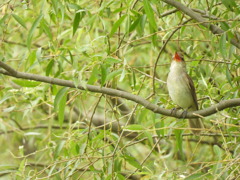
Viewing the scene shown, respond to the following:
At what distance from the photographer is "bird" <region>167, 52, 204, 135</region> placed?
4.37m

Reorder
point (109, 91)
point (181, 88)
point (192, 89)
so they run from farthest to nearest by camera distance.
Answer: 1. point (181, 88)
2. point (192, 89)
3. point (109, 91)

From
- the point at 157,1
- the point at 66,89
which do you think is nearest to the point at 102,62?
the point at 66,89

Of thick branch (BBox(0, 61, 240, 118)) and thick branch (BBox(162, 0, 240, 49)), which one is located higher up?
thick branch (BBox(162, 0, 240, 49))

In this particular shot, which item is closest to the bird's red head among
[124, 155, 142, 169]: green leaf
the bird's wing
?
the bird's wing

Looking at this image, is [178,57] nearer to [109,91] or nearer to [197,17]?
[197,17]

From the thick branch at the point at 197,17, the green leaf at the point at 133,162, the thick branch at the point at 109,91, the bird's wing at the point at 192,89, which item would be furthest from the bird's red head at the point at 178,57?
the green leaf at the point at 133,162

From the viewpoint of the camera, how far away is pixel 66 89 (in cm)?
325

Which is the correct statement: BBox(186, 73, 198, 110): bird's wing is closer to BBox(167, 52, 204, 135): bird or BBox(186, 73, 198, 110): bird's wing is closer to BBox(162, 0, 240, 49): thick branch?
BBox(167, 52, 204, 135): bird

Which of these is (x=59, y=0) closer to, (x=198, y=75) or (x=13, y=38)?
(x=198, y=75)

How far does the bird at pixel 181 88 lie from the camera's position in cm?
437

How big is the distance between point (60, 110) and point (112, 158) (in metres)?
0.48

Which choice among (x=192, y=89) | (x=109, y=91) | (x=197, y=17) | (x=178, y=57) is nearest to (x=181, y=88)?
(x=192, y=89)

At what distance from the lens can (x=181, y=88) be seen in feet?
14.5

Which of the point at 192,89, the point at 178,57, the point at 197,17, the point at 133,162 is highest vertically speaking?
the point at 197,17
